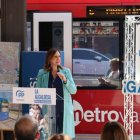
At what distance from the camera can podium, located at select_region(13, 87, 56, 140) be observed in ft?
19.1

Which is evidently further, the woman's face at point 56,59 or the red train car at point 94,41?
the red train car at point 94,41

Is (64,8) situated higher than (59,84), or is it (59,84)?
(64,8)

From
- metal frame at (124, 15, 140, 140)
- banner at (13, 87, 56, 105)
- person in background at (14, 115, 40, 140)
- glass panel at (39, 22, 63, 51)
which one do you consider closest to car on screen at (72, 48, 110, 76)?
glass panel at (39, 22, 63, 51)

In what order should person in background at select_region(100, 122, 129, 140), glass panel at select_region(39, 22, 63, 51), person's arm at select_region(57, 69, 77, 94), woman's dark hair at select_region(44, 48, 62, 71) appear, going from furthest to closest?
glass panel at select_region(39, 22, 63, 51)
person's arm at select_region(57, 69, 77, 94)
woman's dark hair at select_region(44, 48, 62, 71)
person in background at select_region(100, 122, 129, 140)

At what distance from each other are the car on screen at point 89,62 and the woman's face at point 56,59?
2.36 m

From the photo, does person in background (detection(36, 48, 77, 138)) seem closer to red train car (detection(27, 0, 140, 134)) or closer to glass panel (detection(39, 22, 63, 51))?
red train car (detection(27, 0, 140, 134))

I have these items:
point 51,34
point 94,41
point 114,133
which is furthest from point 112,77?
point 114,133

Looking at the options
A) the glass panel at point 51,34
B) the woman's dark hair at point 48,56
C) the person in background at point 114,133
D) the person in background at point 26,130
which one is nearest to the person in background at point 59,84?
the woman's dark hair at point 48,56

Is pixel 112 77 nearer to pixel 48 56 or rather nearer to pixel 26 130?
pixel 48 56

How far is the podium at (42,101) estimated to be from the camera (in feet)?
19.1

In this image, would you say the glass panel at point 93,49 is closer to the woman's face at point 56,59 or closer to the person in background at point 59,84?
the person in background at point 59,84

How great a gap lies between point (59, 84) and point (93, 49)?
2.50 meters

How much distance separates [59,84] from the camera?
6.16 m

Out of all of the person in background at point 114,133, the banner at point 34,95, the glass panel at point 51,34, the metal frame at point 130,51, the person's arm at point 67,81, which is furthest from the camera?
the glass panel at point 51,34
